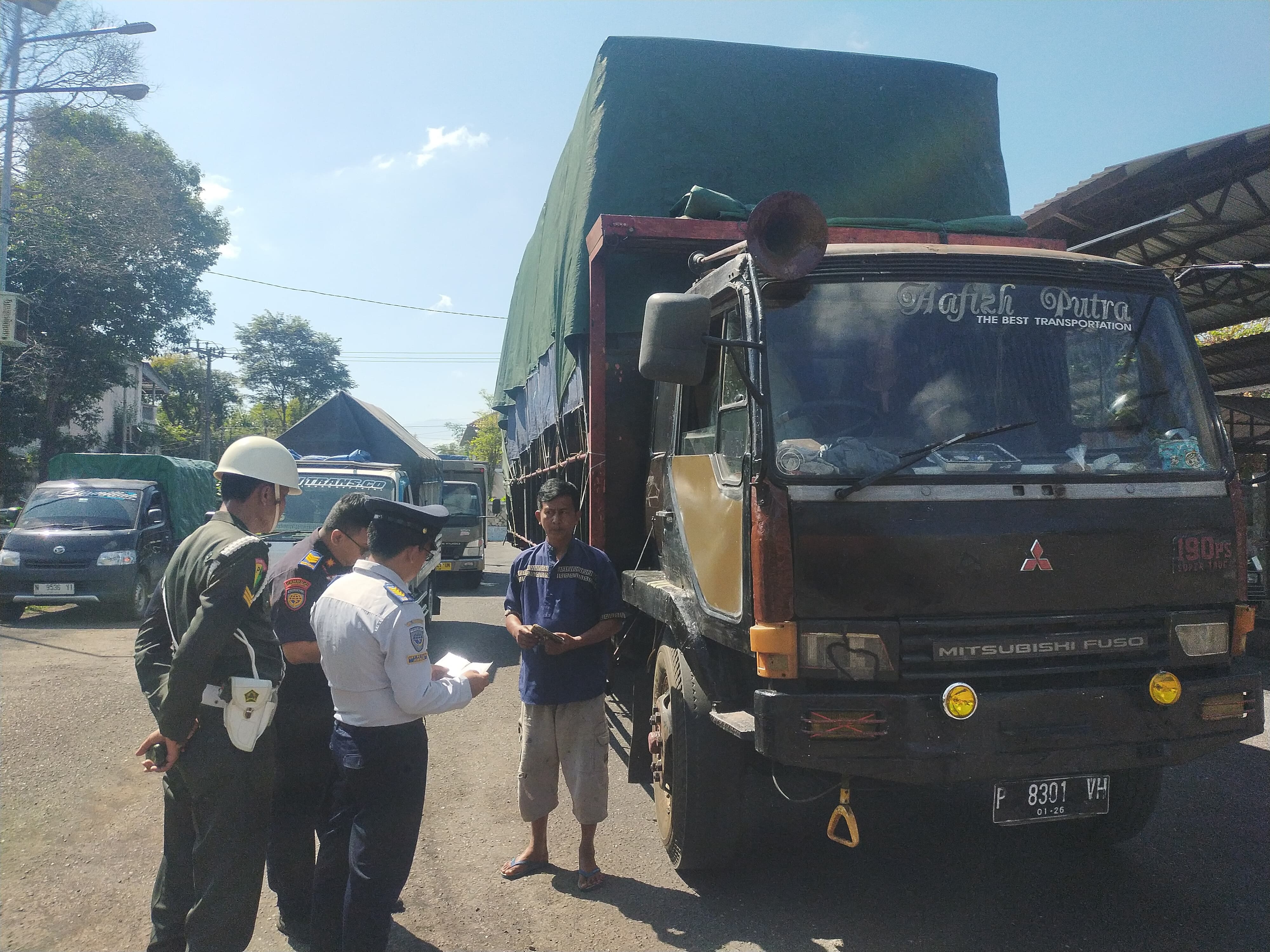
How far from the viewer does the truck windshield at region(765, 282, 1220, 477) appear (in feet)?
10.8

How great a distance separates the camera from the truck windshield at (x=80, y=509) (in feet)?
38.2

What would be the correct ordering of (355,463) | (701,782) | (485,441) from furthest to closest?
(485,441), (355,463), (701,782)

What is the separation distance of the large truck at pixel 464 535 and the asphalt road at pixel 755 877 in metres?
7.63

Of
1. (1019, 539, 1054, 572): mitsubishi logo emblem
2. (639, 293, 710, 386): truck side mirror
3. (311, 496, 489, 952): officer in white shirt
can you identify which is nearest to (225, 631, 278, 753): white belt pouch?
(311, 496, 489, 952): officer in white shirt

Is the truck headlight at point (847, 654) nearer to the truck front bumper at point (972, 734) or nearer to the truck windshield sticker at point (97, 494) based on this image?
the truck front bumper at point (972, 734)

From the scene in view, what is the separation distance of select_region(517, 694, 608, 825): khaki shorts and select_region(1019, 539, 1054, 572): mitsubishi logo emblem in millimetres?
1938

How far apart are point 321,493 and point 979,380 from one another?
7.45 m

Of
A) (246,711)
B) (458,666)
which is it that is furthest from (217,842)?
(458,666)

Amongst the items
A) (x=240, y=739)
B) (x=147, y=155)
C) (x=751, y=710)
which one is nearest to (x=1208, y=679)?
(x=751, y=710)

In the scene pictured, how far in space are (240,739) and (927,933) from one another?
265 centimetres

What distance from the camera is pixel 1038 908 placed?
11.7 ft

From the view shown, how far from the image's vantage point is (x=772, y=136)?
5.53m

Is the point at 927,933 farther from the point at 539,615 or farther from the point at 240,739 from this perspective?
the point at 240,739

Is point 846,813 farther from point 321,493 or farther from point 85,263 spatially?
point 85,263
